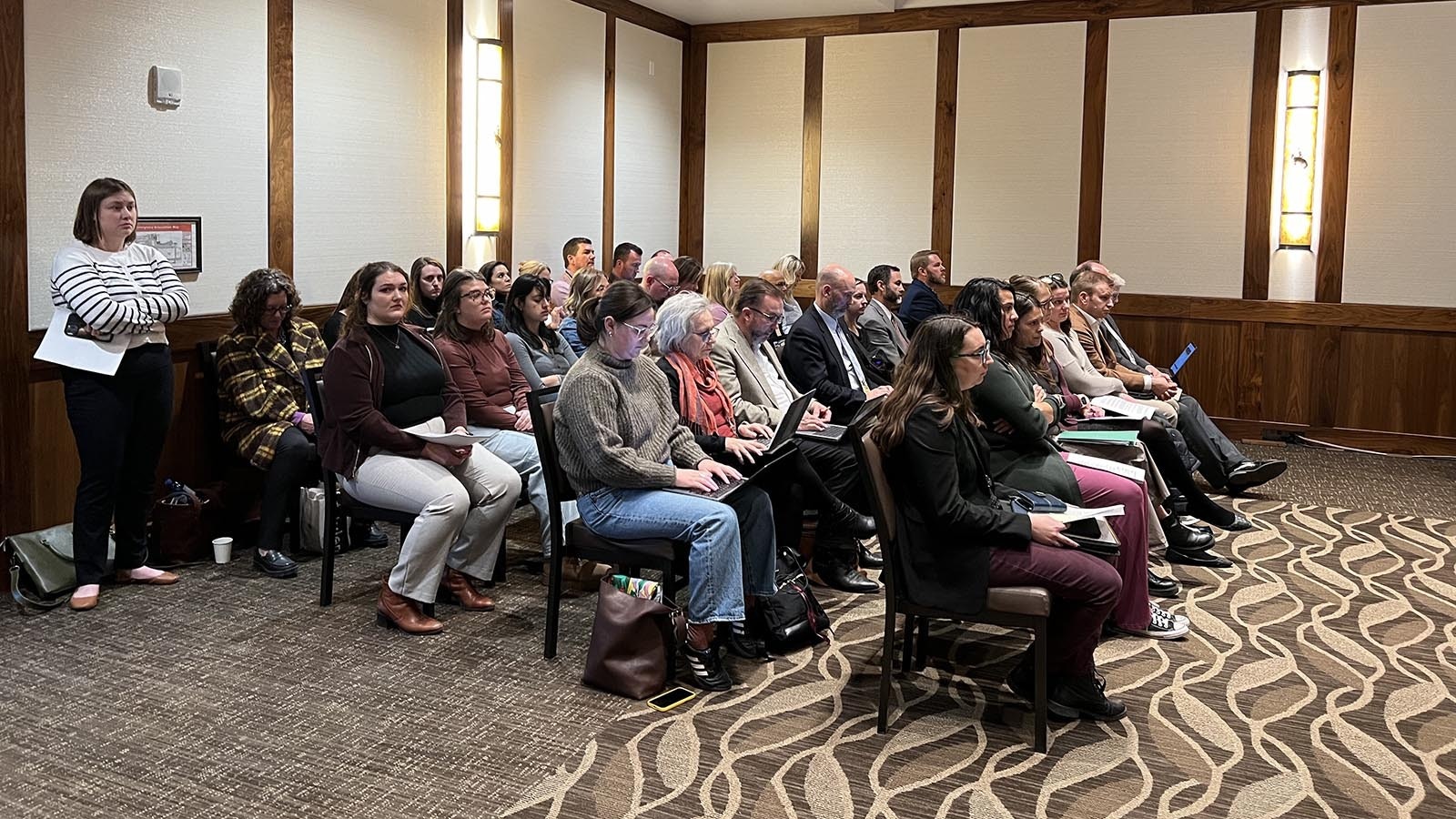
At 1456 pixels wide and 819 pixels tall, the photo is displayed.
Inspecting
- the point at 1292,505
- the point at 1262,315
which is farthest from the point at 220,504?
the point at 1262,315

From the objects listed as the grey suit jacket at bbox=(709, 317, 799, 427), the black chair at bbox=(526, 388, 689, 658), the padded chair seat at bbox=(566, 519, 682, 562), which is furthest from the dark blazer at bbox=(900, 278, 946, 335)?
the padded chair seat at bbox=(566, 519, 682, 562)

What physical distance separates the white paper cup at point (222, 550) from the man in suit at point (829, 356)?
97.4 inches

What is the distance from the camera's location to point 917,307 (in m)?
7.49

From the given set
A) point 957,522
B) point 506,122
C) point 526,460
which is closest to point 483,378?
point 526,460

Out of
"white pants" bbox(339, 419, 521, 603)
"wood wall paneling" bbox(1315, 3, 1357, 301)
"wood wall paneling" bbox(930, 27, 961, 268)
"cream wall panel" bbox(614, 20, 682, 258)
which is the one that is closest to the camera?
"white pants" bbox(339, 419, 521, 603)

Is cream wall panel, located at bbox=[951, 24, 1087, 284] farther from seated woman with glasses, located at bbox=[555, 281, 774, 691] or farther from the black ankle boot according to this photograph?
seated woman with glasses, located at bbox=[555, 281, 774, 691]

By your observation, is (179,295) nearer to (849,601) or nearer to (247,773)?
(247,773)

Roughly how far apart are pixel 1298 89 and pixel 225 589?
7191 millimetres

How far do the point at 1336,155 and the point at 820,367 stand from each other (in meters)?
4.71

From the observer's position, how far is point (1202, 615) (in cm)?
476

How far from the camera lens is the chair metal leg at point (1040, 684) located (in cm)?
348

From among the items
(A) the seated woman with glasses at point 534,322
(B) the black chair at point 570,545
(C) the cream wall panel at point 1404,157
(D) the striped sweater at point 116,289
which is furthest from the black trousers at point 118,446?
(C) the cream wall panel at point 1404,157

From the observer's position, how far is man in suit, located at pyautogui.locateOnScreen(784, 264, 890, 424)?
569cm

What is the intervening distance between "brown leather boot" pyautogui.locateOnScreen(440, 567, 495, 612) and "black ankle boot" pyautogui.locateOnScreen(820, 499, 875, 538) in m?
1.32
